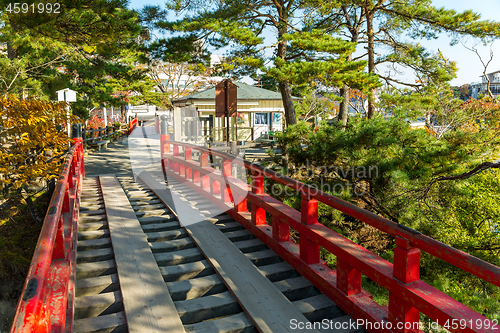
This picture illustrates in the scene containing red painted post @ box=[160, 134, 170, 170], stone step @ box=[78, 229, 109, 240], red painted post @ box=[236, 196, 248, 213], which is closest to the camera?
stone step @ box=[78, 229, 109, 240]

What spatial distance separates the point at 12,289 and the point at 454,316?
790cm

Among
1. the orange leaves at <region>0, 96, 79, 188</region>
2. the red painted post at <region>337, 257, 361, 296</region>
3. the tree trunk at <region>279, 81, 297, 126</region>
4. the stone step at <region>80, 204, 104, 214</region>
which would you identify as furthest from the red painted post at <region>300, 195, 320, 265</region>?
the tree trunk at <region>279, 81, 297, 126</region>

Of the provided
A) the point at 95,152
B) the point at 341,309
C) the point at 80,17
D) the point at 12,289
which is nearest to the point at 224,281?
the point at 341,309

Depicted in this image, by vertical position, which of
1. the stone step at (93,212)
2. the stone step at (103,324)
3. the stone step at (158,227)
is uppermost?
the stone step at (93,212)

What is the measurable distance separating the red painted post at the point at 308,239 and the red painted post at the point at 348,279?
0.51 metres

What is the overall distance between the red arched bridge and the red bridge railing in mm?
10

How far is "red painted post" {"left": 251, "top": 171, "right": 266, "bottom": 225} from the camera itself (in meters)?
4.96

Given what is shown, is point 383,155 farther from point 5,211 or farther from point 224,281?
point 5,211

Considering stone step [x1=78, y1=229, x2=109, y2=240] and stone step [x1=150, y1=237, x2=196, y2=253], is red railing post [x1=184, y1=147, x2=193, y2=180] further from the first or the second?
stone step [x1=150, y1=237, x2=196, y2=253]

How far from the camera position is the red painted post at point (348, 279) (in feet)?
10.7

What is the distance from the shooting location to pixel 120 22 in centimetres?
781

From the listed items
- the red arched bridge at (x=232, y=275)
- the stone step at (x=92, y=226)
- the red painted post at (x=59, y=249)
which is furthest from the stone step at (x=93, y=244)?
the red painted post at (x=59, y=249)

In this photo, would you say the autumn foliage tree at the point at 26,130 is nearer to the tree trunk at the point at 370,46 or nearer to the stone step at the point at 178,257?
the stone step at the point at 178,257

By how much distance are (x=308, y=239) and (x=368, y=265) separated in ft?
2.90
